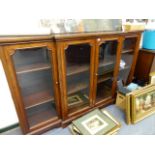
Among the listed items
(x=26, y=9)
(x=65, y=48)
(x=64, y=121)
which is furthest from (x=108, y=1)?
(x=64, y=121)

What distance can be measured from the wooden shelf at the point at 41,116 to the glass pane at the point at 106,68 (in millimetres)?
674

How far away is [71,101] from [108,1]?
1.19 meters

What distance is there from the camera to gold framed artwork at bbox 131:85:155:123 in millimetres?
1683

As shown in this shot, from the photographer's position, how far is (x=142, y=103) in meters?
1.79

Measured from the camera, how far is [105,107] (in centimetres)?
204

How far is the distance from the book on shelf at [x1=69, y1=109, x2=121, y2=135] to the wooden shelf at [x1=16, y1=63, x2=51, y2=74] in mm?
787

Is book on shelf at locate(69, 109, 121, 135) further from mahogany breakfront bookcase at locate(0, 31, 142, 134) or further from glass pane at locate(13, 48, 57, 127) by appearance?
glass pane at locate(13, 48, 57, 127)

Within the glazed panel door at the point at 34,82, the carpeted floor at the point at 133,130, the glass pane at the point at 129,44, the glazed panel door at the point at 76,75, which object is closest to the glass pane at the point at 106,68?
the glazed panel door at the point at 76,75

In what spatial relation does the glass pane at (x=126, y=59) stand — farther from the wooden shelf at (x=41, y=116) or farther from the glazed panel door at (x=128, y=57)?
the wooden shelf at (x=41, y=116)

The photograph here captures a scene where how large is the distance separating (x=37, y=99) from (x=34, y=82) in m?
0.19

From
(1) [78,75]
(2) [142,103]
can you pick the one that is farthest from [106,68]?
(2) [142,103]

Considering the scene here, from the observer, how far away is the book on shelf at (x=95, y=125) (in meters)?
1.52

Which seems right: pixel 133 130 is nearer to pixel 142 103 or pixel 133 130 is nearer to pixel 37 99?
pixel 142 103
